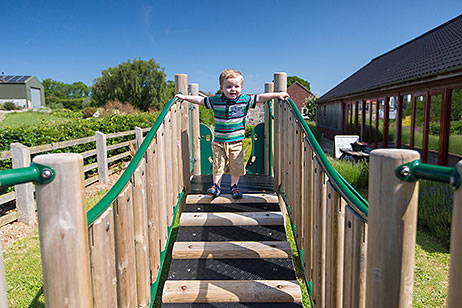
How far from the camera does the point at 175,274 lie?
9.32 ft

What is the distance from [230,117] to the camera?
3.71 meters

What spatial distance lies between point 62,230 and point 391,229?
1104mm

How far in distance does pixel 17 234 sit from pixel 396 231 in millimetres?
5826

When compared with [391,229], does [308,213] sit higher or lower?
lower

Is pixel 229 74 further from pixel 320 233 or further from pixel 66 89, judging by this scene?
pixel 66 89

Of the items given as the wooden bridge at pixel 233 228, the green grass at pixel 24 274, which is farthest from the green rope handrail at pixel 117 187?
the green grass at pixel 24 274

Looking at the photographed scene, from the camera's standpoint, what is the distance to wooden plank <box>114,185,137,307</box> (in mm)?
1756

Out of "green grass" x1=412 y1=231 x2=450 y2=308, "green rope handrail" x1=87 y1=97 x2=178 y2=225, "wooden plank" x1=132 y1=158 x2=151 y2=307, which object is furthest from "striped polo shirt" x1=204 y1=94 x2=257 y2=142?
"green grass" x1=412 y1=231 x2=450 y2=308

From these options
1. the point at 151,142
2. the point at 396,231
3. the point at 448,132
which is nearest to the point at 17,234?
the point at 151,142

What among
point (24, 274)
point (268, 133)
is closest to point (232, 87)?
point (268, 133)

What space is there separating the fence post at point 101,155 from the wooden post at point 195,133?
475 centimetres

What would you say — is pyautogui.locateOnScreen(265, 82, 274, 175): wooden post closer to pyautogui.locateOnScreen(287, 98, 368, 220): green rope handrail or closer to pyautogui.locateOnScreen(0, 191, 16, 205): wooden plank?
pyautogui.locateOnScreen(287, 98, 368, 220): green rope handrail

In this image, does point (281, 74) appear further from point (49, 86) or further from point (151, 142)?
point (49, 86)

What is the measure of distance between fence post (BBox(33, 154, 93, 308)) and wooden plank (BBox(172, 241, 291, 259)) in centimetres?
192
